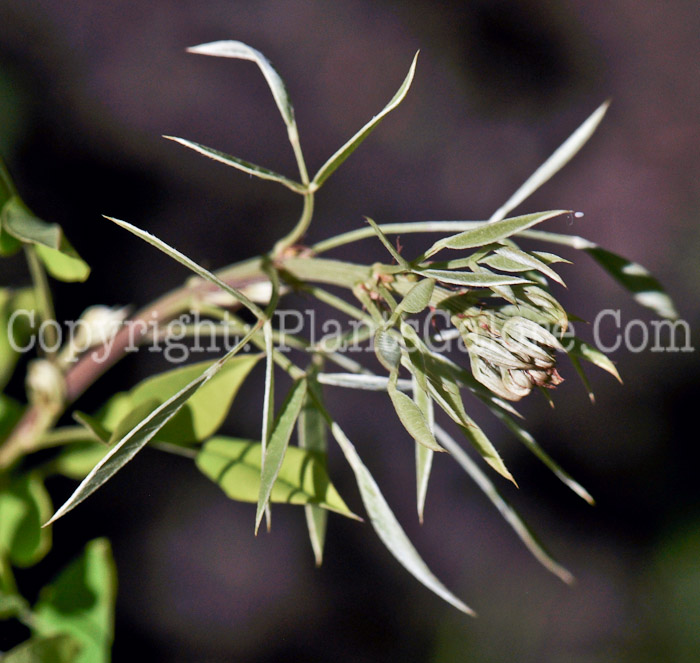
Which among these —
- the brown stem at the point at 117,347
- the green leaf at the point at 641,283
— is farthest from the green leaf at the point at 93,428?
the green leaf at the point at 641,283

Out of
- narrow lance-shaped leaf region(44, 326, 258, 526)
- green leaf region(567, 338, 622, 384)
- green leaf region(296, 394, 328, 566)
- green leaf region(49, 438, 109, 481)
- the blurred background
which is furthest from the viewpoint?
the blurred background

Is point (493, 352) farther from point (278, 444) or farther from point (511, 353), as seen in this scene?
point (278, 444)

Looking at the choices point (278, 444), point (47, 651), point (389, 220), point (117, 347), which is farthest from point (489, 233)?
point (389, 220)

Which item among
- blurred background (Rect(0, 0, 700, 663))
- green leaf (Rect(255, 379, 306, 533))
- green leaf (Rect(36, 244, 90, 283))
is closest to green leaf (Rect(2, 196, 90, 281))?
green leaf (Rect(36, 244, 90, 283))

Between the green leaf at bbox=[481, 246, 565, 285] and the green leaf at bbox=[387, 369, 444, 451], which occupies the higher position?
the green leaf at bbox=[481, 246, 565, 285]

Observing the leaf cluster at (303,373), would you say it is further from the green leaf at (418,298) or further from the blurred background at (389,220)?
the blurred background at (389,220)

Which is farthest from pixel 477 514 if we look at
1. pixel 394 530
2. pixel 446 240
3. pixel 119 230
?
pixel 446 240

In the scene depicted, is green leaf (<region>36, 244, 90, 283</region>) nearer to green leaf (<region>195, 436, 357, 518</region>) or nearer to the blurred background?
green leaf (<region>195, 436, 357, 518</region>)
